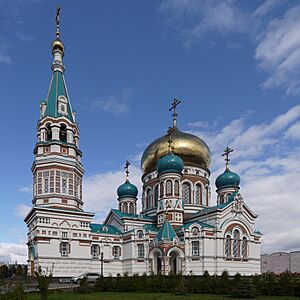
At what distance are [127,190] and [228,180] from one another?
1014 cm

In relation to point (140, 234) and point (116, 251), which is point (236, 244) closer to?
point (140, 234)

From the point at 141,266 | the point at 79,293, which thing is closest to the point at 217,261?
the point at 141,266

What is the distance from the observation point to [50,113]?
105 ft

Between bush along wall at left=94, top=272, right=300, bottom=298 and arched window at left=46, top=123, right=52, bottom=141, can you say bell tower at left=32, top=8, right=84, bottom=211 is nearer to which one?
arched window at left=46, top=123, right=52, bottom=141

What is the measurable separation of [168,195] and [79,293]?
1593 centimetres

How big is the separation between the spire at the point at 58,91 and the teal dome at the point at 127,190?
1053 cm

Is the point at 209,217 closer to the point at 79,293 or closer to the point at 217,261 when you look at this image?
the point at 217,261

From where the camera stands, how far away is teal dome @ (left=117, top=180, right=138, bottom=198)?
4016 cm

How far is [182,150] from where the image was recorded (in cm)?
3947

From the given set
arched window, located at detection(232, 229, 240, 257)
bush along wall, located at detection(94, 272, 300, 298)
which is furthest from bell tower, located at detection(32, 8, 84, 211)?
arched window, located at detection(232, 229, 240, 257)

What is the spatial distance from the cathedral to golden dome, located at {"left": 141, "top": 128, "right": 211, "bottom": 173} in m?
1.96

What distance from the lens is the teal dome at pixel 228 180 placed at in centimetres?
3922

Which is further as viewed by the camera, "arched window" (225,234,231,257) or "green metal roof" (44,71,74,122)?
"arched window" (225,234,231,257)

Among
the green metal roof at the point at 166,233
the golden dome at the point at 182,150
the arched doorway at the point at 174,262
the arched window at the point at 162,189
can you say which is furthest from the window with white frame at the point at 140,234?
the golden dome at the point at 182,150
